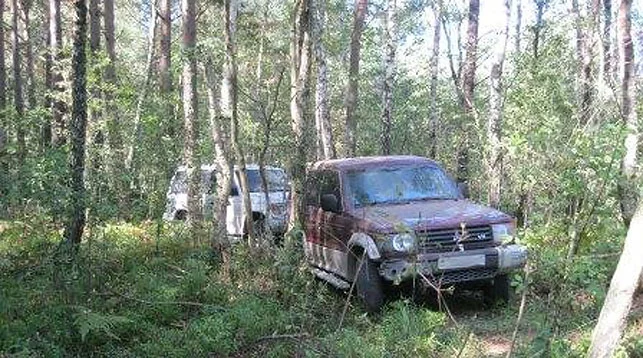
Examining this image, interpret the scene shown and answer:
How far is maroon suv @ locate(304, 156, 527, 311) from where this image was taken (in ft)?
25.5

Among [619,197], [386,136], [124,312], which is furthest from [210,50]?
[386,136]

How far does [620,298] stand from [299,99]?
5649 mm

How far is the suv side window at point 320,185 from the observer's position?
9398 millimetres

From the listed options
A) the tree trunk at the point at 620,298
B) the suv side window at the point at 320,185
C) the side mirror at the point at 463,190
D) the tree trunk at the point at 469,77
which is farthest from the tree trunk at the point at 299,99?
the tree trunk at the point at 469,77

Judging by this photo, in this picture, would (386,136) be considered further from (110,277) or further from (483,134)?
(110,277)

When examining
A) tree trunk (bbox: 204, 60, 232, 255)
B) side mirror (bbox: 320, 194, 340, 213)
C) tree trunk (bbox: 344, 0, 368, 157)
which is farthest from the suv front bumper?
tree trunk (bbox: 344, 0, 368, 157)

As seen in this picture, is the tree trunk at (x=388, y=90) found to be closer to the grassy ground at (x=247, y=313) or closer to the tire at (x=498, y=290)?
the grassy ground at (x=247, y=313)

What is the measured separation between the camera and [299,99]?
9.54 m

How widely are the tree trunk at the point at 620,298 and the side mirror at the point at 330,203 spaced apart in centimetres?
428

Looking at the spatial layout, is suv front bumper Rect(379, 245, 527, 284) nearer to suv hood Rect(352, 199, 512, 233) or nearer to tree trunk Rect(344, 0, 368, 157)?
suv hood Rect(352, 199, 512, 233)

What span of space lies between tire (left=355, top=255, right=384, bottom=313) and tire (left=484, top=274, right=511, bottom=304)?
1.41 meters

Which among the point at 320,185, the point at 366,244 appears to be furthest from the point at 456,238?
the point at 320,185

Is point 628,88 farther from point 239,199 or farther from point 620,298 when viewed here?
point 239,199

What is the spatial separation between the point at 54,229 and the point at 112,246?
4.68 ft
